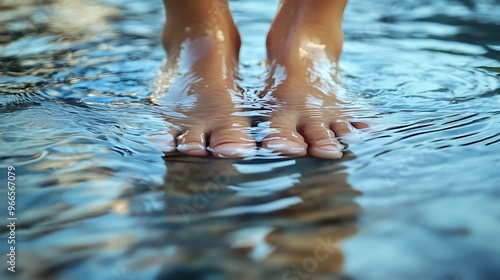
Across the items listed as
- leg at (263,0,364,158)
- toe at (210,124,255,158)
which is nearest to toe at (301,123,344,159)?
leg at (263,0,364,158)

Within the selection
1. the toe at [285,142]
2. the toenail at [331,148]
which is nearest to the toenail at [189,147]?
the toe at [285,142]

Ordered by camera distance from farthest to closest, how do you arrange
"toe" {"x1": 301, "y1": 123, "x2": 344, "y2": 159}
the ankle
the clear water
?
the ankle → "toe" {"x1": 301, "y1": 123, "x2": 344, "y2": 159} → the clear water

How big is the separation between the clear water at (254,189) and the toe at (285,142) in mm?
38

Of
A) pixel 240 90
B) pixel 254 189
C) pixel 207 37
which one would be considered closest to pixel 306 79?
pixel 240 90

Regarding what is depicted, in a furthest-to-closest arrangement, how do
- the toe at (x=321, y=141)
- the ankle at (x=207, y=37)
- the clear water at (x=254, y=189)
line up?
the ankle at (x=207, y=37), the toe at (x=321, y=141), the clear water at (x=254, y=189)

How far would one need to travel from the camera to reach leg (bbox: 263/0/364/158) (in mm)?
1064

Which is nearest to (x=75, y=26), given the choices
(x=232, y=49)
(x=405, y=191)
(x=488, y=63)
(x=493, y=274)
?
(x=232, y=49)

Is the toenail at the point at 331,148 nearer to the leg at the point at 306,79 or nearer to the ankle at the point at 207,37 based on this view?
the leg at the point at 306,79

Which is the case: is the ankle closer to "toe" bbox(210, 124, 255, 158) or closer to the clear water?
the clear water

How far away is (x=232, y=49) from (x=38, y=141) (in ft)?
1.97

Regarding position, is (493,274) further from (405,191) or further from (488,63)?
(488,63)

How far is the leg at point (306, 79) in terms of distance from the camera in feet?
3.49

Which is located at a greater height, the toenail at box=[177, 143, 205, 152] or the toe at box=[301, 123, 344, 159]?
the toe at box=[301, 123, 344, 159]

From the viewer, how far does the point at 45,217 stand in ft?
2.57
